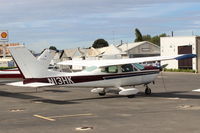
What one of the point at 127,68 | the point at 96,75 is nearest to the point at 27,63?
the point at 96,75

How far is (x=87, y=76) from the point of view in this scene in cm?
1745

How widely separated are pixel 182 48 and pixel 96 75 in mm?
39059

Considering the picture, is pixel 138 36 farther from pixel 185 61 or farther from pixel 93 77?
pixel 93 77

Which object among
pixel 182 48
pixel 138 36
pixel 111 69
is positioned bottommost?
pixel 111 69

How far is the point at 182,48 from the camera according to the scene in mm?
54344

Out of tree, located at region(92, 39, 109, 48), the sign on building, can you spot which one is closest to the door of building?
the sign on building

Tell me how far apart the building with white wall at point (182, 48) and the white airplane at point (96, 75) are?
33543 mm

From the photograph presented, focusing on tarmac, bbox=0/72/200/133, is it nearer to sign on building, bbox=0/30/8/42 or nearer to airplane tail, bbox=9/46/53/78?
airplane tail, bbox=9/46/53/78

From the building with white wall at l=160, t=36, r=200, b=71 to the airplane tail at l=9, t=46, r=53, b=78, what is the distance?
1467 inches

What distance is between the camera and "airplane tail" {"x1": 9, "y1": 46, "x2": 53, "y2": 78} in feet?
52.6

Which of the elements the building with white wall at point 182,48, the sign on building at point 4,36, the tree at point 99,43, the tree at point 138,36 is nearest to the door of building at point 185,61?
the building with white wall at point 182,48

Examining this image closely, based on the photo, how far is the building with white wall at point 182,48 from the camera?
51469mm

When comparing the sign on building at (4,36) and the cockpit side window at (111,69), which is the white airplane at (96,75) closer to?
the cockpit side window at (111,69)

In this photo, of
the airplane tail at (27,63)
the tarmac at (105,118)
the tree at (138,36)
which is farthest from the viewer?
the tree at (138,36)
